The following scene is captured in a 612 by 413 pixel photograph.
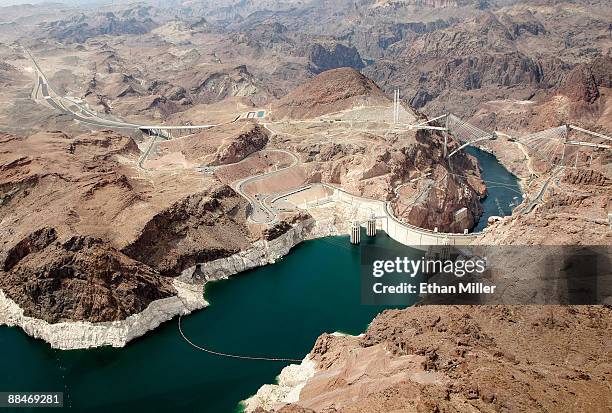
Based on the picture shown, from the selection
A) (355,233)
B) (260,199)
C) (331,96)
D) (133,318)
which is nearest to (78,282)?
(133,318)

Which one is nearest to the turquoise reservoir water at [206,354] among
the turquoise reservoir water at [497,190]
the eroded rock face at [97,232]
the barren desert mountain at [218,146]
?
the eroded rock face at [97,232]

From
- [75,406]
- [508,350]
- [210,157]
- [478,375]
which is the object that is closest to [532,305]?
[508,350]

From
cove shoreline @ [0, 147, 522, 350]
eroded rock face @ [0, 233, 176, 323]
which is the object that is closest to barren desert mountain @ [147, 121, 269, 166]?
cove shoreline @ [0, 147, 522, 350]

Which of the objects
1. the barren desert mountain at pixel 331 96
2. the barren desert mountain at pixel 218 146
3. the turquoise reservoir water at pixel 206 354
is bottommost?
the turquoise reservoir water at pixel 206 354

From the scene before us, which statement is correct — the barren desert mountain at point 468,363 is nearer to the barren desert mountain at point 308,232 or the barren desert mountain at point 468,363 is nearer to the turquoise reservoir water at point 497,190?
the barren desert mountain at point 308,232

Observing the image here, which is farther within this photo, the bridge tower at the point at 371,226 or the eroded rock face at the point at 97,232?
the bridge tower at the point at 371,226

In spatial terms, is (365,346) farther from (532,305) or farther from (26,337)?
(26,337)

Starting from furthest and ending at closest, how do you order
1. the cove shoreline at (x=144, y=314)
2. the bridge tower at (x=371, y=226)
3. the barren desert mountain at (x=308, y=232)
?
the bridge tower at (x=371, y=226) → the cove shoreline at (x=144, y=314) → the barren desert mountain at (x=308, y=232)

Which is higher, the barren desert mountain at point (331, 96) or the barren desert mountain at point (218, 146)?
the barren desert mountain at point (331, 96)
